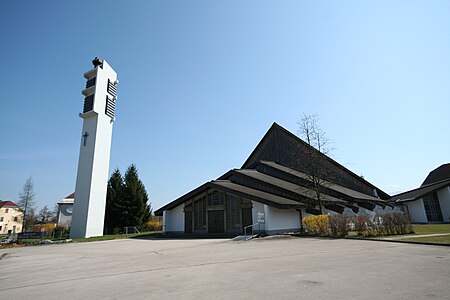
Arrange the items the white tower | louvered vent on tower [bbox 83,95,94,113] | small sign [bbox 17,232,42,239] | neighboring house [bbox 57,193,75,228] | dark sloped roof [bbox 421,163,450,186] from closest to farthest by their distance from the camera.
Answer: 1. small sign [bbox 17,232,42,239]
2. the white tower
3. louvered vent on tower [bbox 83,95,94,113]
4. neighboring house [bbox 57,193,75,228]
5. dark sloped roof [bbox 421,163,450,186]

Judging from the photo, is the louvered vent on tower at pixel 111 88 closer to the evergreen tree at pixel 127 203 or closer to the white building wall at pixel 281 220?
the evergreen tree at pixel 127 203

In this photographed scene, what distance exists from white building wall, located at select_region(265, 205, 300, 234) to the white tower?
19.9m

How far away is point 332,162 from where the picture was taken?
30.1 meters

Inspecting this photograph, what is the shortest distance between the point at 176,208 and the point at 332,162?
748 inches

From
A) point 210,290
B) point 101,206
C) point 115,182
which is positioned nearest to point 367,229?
point 210,290

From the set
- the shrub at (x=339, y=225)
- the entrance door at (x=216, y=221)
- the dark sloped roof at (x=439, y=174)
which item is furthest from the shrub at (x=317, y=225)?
the dark sloped roof at (x=439, y=174)

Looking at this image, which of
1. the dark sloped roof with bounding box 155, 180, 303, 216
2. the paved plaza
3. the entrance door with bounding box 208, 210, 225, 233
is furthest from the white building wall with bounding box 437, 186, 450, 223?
the paved plaza

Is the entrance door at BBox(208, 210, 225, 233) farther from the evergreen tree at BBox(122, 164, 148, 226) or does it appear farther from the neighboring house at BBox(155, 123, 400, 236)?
the evergreen tree at BBox(122, 164, 148, 226)

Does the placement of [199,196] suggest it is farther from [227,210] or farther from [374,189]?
[374,189]

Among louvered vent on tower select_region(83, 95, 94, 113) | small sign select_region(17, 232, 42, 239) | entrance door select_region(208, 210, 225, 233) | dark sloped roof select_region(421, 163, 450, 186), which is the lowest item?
small sign select_region(17, 232, 42, 239)

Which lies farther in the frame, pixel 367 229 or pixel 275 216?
pixel 275 216

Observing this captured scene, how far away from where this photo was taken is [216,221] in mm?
23781

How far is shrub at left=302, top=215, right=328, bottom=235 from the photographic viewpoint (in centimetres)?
1617

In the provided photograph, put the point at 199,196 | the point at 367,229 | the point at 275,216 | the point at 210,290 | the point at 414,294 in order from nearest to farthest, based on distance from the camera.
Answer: the point at 414,294, the point at 210,290, the point at 367,229, the point at 275,216, the point at 199,196
